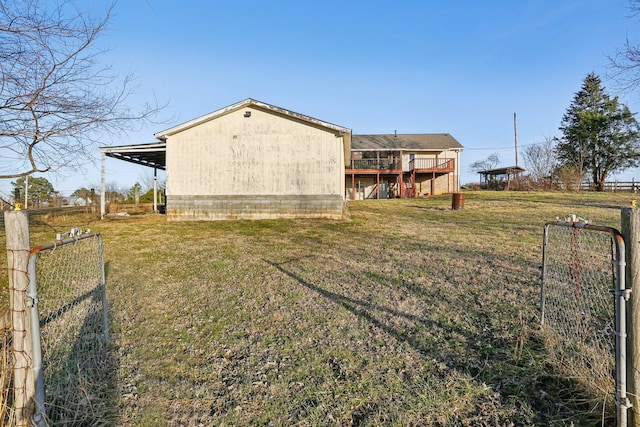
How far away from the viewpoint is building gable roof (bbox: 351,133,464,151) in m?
27.3

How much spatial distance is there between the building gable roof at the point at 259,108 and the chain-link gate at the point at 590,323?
935 centimetres

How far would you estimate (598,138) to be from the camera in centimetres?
2927

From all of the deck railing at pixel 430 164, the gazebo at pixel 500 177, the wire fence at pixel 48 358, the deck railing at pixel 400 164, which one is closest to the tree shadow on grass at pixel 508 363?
the wire fence at pixel 48 358

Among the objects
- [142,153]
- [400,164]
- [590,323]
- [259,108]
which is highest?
[259,108]

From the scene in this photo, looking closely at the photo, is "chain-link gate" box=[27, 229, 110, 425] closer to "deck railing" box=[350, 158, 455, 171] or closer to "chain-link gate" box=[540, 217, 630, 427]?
"chain-link gate" box=[540, 217, 630, 427]

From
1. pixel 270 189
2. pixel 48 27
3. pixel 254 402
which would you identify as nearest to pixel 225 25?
pixel 270 189

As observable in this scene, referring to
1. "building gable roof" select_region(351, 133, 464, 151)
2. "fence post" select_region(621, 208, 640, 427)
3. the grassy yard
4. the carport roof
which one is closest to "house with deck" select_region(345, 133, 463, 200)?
"building gable roof" select_region(351, 133, 464, 151)

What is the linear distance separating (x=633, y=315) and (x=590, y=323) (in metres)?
1.94

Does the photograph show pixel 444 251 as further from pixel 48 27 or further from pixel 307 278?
pixel 48 27

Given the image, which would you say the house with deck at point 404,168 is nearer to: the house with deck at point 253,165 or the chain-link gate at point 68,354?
the house with deck at point 253,165

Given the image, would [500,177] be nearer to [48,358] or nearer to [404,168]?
[404,168]

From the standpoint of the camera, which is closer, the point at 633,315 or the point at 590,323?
the point at 633,315

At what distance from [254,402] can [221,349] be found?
965 millimetres

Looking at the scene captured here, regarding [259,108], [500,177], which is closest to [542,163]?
[500,177]
